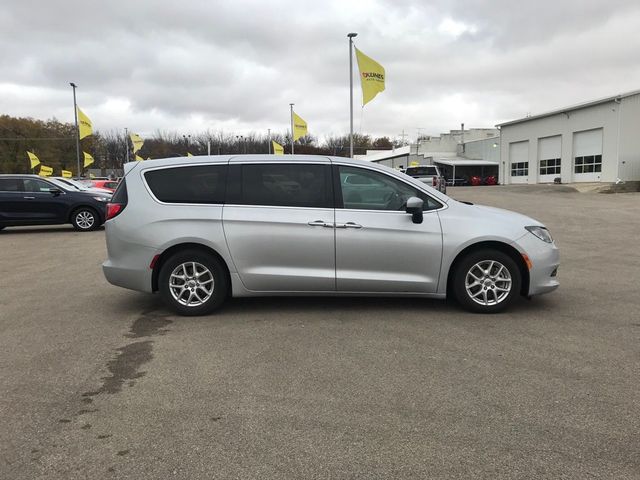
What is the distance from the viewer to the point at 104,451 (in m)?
3.04

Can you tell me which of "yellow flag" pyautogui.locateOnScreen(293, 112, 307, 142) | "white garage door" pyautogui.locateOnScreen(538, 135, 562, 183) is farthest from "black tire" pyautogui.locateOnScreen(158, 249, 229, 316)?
"white garage door" pyautogui.locateOnScreen(538, 135, 562, 183)

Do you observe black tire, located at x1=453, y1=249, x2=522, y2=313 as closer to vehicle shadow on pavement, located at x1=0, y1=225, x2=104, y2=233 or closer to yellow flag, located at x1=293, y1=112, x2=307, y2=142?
vehicle shadow on pavement, located at x1=0, y1=225, x2=104, y2=233

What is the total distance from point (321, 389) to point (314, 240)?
2105mm

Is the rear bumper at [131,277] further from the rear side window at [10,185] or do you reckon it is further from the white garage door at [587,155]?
the white garage door at [587,155]

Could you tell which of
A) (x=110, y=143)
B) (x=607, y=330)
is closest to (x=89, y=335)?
(x=607, y=330)

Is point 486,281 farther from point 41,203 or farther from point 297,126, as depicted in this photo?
point 297,126

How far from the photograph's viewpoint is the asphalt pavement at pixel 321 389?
293cm

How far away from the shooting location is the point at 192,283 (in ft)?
19.0

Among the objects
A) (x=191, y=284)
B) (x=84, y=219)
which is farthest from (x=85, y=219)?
(x=191, y=284)

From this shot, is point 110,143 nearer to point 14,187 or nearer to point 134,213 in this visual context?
point 14,187

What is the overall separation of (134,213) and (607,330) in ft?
16.5

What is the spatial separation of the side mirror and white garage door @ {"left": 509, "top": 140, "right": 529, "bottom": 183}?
45585 mm

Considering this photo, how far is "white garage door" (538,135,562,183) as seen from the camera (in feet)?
142

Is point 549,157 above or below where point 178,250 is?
above
